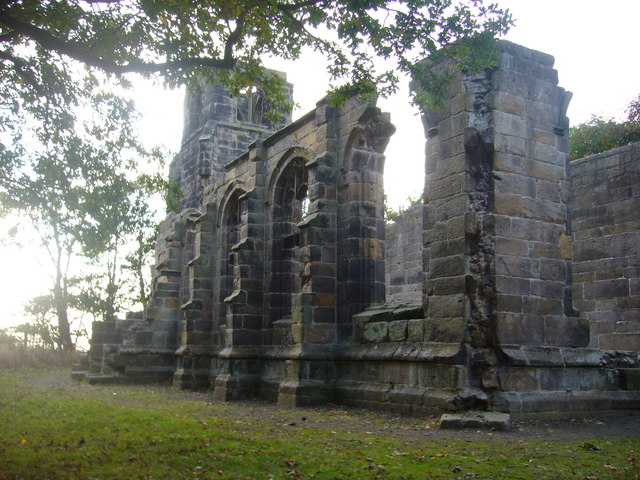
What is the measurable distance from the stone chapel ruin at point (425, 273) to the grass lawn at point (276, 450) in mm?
1391

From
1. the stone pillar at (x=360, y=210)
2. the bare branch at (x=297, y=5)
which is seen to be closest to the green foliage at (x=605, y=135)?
the stone pillar at (x=360, y=210)

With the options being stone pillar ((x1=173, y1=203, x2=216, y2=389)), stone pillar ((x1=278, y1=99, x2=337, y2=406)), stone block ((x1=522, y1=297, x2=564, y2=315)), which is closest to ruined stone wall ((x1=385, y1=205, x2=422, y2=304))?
stone pillar ((x1=173, y1=203, x2=216, y2=389))

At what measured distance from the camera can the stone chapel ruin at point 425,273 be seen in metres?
9.70

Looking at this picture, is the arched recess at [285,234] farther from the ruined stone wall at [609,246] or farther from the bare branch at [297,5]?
the bare branch at [297,5]

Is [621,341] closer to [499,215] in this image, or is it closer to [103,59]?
[499,215]

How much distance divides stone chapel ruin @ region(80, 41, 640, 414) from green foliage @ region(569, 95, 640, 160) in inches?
368

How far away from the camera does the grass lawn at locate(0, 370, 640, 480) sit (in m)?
6.16

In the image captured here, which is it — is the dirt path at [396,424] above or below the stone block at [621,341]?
below

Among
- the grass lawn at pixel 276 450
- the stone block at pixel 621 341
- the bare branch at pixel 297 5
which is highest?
the bare branch at pixel 297 5

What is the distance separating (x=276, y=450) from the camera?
7.14m

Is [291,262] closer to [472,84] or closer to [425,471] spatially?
[472,84]

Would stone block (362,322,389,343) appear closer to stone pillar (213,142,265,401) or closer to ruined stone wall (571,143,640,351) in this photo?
stone pillar (213,142,265,401)

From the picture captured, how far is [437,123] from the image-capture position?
34.7 feet

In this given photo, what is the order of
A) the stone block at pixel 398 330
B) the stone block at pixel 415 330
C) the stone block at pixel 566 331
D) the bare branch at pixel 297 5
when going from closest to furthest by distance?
Answer: the bare branch at pixel 297 5, the stone block at pixel 566 331, the stone block at pixel 415 330, the stone block at pixel 398 330
